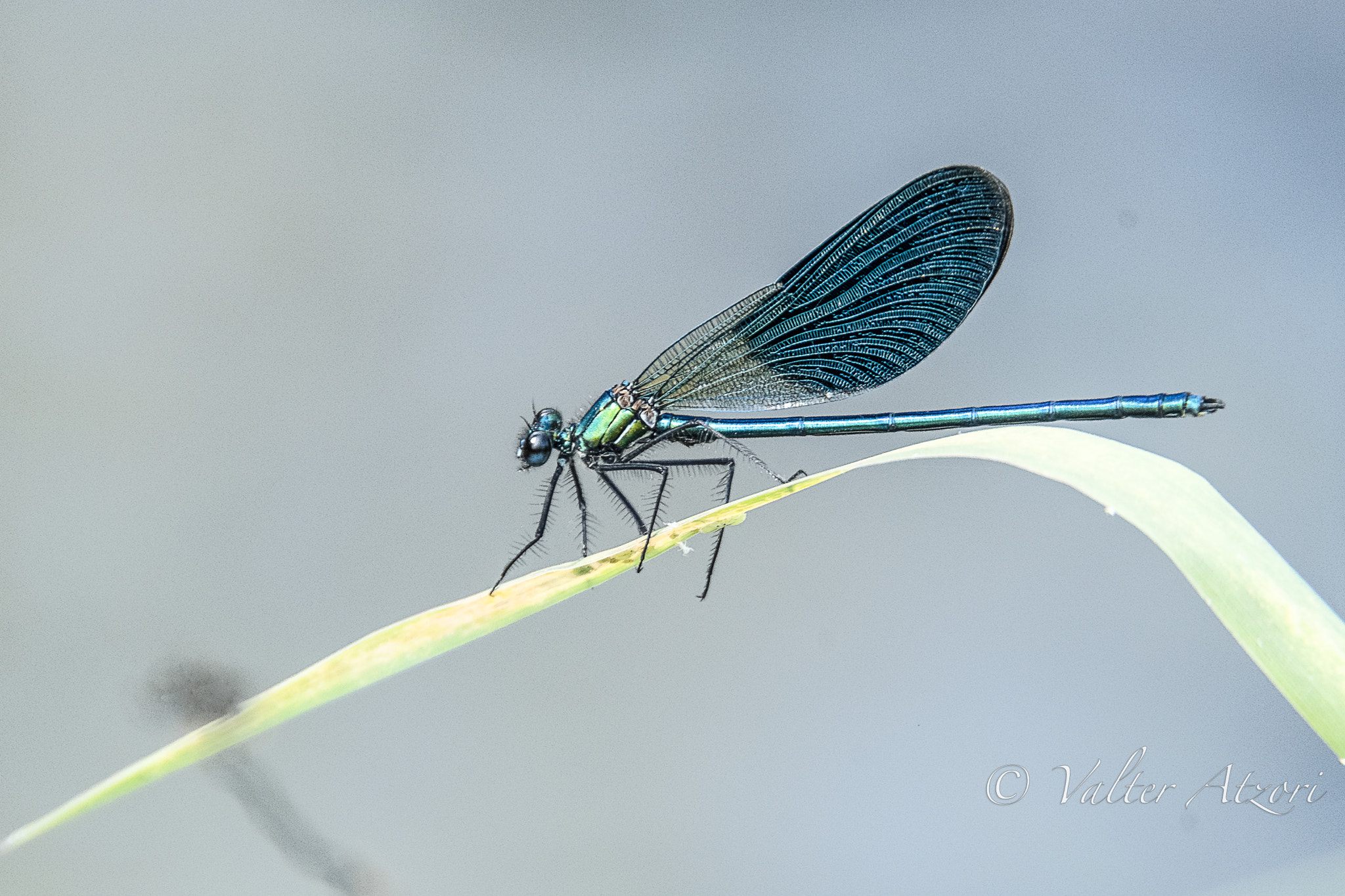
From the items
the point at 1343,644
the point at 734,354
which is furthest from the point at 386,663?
the point at 734,354

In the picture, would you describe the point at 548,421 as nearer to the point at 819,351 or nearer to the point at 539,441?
the point at 539,441

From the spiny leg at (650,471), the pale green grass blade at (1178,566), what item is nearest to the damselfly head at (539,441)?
the spiny leg at (650,471)

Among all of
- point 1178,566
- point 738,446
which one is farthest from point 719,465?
point 1178,566

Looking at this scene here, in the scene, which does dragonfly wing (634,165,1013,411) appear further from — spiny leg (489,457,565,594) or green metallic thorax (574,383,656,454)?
spiny leg (489,457,565,594)

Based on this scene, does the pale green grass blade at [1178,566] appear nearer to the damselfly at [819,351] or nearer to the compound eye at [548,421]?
the damselfly at [819,351]

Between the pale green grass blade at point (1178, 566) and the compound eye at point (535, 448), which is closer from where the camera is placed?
the pale green grass blade at point (1178, 566)

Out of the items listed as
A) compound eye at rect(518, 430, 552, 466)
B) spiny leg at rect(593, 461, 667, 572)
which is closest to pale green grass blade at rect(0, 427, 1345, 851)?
spiny leg at rect(593, 461, 667, 572)

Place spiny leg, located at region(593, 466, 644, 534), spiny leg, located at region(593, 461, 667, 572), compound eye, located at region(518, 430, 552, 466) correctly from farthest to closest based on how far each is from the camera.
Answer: compound eye, located at region(518, 430, 552, 466)
spiny leg, located at region(593, 466, 644, 534)
spiny leg, located at region(593, 461, 667, 572)
